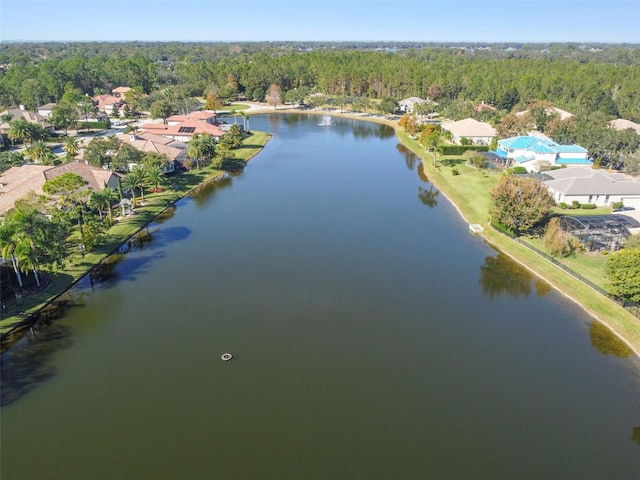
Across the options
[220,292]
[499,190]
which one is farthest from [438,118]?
[220,292]

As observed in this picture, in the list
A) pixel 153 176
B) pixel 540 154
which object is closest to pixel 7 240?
pixel 153 176

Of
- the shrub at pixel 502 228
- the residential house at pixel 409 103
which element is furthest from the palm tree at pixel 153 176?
the residential house at pixel 409 103

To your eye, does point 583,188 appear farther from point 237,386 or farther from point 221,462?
point 221,462

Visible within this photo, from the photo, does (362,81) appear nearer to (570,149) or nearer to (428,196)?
(570,149)

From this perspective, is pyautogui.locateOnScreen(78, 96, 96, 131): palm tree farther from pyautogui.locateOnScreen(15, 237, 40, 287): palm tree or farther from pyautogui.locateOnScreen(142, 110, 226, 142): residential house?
pyautogui.locateOnScreen(15, 237, 40, 287): palm tree

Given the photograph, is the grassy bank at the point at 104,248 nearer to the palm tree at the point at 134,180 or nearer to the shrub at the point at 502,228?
the palm tree at the point at 134,180

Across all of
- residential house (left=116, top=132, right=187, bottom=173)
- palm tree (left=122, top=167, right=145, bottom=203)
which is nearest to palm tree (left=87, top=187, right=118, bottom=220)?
palm tree (left=122, top=167, right=145, bottom=203)
